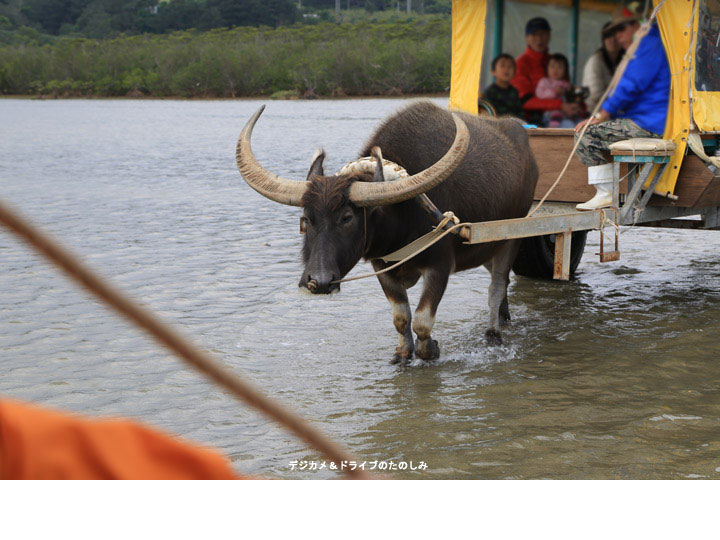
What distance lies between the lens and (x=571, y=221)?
602 centimetres

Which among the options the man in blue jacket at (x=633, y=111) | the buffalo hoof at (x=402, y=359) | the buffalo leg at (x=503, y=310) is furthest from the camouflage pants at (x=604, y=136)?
the buffalo hoof at (x=402, y=359)

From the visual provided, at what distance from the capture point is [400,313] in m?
5.46

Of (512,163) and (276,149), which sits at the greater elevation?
(512,163)

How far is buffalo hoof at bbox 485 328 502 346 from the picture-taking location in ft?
19.9

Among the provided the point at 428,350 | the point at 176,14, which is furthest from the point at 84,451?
the point at 176,14

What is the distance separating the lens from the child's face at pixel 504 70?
7.84 m

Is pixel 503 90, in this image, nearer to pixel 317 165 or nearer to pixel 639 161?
pixel 639 161

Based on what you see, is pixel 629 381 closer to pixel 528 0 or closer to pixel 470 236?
pixel 470 236

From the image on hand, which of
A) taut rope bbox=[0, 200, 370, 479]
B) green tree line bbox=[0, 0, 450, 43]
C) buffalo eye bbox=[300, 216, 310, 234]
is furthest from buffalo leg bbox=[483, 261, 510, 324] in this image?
green tree line bbox=[0, 0, 450, 43]

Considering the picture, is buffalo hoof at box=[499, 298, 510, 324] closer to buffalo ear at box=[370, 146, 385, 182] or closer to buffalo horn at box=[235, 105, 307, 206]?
buffalo ear at box=[370, 146, 385, 182]

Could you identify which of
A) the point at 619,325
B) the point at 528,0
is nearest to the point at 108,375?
the point at 619,325

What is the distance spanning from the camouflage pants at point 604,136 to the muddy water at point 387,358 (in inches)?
51.9

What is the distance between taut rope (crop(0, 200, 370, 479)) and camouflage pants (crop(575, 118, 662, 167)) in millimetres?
5904

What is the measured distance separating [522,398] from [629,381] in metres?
0.77
